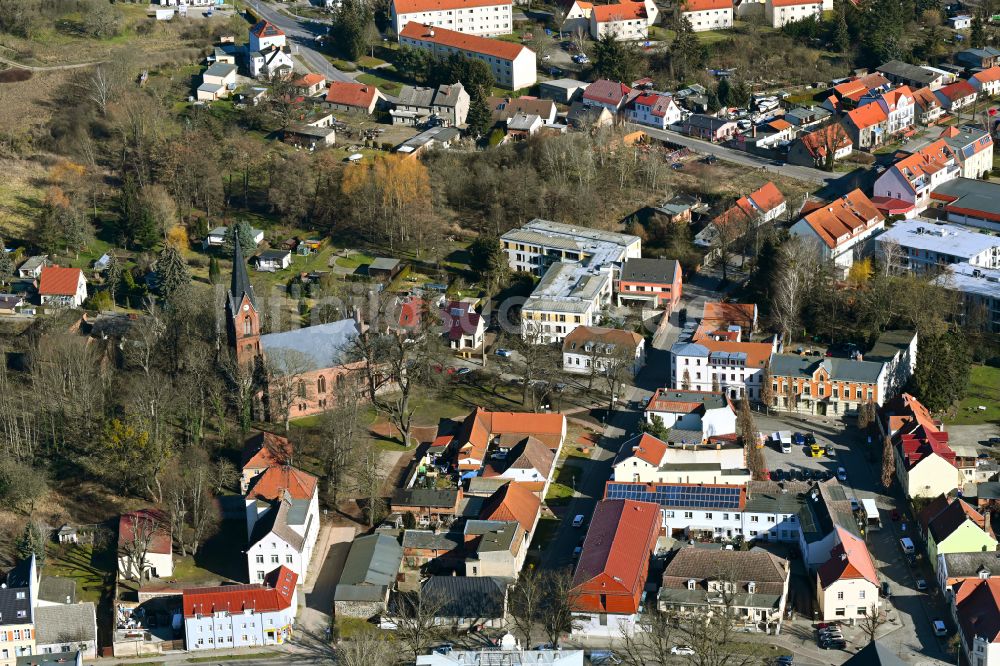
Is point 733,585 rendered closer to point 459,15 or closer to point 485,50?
point 485,50

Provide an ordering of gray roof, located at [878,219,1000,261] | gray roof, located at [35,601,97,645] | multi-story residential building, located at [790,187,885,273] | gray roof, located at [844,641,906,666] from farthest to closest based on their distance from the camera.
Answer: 1. multi-story residential building, located at [790,187,885,273]
2. gray roof, located at [878,219,1000,261]
3. gray roof, located at [35,601,97,645]
4. gray roof, located at [844,641,906,666]

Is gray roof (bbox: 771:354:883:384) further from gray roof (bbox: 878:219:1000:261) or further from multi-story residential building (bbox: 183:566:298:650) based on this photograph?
multi-story residential building (bbox: 183:566:298:650)

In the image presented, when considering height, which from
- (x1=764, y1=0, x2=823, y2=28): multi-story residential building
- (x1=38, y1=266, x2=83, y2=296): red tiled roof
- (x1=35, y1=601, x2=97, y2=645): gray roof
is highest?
(x1=764, y1=0, x2=823, y2=28): multi-story residential building

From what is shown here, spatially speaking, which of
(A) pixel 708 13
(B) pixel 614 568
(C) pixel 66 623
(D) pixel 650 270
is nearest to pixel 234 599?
(C) pixel 66 623

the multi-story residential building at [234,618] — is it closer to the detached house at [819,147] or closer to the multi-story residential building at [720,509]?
the multi-story residential building at [720,509]

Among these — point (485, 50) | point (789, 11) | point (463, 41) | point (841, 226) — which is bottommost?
point (841, 226)

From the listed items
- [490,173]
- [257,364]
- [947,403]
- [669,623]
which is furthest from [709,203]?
[669,623]

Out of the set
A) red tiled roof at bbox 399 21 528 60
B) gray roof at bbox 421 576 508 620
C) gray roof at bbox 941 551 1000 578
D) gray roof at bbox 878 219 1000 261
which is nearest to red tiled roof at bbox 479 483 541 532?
gray roof at bbox 421 576 508 620
